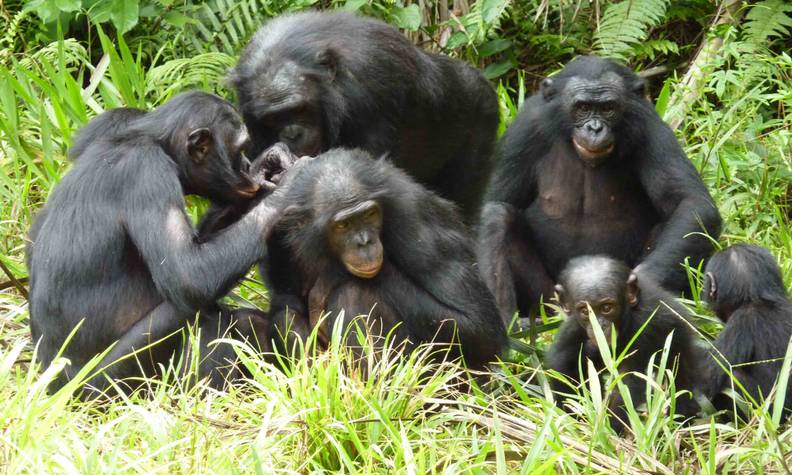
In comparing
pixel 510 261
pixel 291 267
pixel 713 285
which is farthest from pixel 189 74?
pixel 713 285

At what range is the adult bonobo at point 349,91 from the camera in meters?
6.81

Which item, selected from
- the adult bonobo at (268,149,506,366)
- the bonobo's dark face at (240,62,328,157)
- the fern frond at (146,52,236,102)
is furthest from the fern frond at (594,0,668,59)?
the adult bonobo at (268,149,506,366)

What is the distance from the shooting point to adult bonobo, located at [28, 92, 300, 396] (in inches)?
219

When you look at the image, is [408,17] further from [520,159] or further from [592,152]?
[592,152]

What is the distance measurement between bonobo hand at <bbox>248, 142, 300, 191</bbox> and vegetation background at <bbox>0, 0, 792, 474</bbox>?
1005 millimetres

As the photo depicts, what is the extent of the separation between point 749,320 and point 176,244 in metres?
2.83

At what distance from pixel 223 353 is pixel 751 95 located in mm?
4471

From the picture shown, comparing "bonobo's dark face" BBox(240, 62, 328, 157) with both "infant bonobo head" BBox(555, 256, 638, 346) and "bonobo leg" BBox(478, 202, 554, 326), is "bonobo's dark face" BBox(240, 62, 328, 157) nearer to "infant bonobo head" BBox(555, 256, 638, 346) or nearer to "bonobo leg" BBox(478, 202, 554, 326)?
"bonobo leg" BBox(478, 202, 554, 326)

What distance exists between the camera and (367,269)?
18.4 ft

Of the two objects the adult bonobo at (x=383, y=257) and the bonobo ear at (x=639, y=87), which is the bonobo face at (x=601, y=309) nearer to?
the adult bonobo at (x=383, y=257)

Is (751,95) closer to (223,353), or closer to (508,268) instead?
(508,268)

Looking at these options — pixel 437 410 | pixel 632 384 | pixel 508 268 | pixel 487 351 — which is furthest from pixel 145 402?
pixel 508 268

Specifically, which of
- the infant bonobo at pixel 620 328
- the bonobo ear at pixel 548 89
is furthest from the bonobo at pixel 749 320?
the bonobo ear at pixel 548 89

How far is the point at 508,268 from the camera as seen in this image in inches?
310
